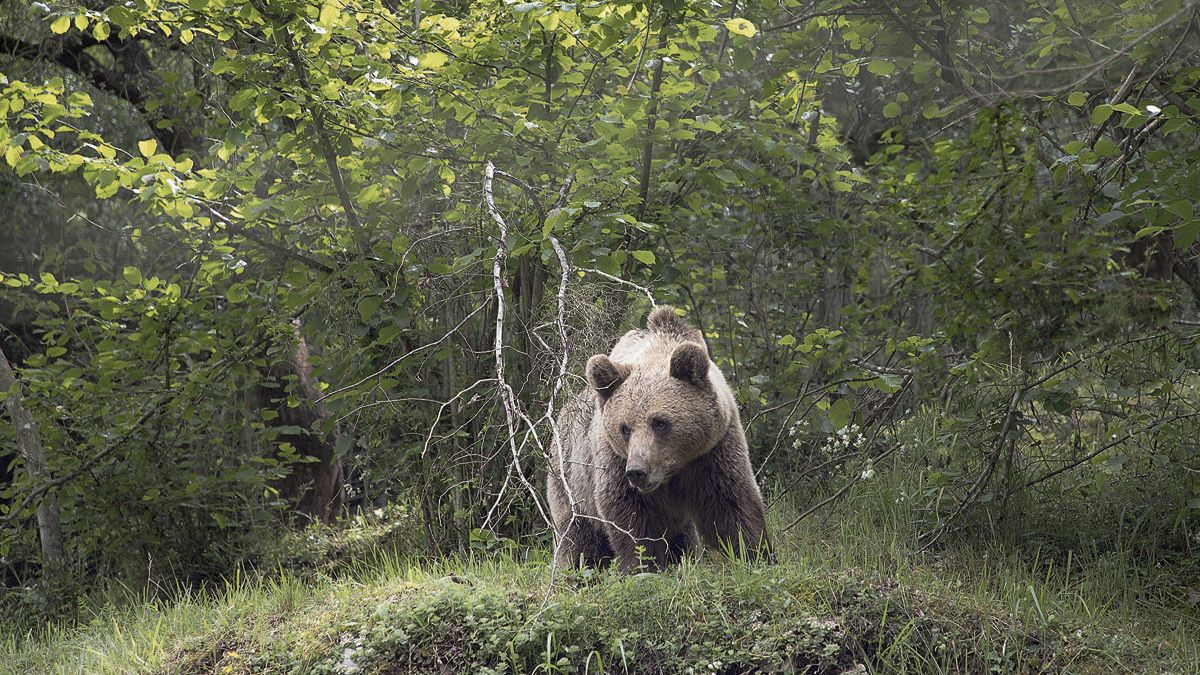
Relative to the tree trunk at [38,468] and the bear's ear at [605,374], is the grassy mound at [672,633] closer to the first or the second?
the bear's ear at [605,374]

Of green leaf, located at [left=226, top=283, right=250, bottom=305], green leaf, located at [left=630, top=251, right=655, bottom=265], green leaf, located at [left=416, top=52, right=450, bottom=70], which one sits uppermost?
green leaf, located at [left=416, top=52, right=450, bottom=70]

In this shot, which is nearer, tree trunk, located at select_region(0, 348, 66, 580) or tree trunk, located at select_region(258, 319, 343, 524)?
tree trunk, located at select_region(0, 348, 66, 580)

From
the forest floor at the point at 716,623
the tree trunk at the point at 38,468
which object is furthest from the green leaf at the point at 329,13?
the tree trunk at the point at 38,468

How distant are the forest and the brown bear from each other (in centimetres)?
18

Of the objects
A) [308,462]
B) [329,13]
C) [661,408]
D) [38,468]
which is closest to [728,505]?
[661,408]

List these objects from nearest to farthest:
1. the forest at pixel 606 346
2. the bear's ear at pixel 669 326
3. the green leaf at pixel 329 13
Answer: the forest at pixel 606 346 → the green leaf at pixel 329 13 → the bear's ear at pixel 669 326

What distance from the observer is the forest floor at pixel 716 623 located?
4.85 metres

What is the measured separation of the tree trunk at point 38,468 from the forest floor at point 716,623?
2447 mm

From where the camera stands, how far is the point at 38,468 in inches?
325

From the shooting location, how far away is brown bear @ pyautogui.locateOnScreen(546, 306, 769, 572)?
5590 mm

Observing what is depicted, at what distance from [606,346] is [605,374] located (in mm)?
886

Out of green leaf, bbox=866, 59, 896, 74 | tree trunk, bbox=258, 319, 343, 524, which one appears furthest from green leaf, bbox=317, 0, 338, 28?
tree trunk, bbox=258, 319, 343, 524

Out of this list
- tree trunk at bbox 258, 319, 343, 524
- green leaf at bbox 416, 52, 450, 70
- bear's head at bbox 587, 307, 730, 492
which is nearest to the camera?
bear's head at bbox 587, 307, 730, 492

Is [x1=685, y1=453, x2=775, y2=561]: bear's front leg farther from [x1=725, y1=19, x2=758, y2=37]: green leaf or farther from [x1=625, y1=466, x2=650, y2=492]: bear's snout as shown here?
[x1=725, y1=19, x2=758, y2=37]: green leaf
